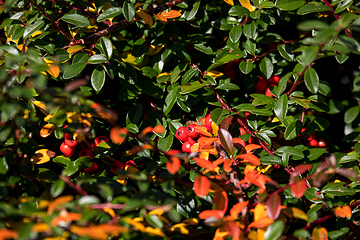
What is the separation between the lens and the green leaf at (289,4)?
1575mm

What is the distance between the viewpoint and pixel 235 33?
1655 millimetres

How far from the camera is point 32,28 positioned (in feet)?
4.77

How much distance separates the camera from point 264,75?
5.49 ft

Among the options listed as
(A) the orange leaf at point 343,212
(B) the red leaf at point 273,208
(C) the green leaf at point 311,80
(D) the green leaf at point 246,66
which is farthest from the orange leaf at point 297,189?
(D) the green leaf at point 246,66

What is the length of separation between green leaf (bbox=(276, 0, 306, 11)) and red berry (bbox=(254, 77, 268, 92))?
381 mm

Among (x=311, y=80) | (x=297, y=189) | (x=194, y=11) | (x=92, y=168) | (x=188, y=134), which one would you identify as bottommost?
(x=92, y=168)

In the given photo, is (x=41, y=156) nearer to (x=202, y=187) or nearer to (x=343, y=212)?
(x=202, y=187)

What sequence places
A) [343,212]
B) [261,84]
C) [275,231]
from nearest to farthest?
1. [275,231]
2. [343,212]
3. [261,84]

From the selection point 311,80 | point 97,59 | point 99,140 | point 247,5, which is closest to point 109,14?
point 97,59

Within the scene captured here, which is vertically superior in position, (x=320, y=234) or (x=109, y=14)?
(x=109, y=14)

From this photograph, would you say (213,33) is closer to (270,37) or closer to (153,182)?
(270,37)

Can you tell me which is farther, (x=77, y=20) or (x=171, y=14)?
(x=171, y=14)

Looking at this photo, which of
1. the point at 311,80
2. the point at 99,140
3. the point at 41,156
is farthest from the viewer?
the point at 99,140

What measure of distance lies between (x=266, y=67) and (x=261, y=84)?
14 centimetres
